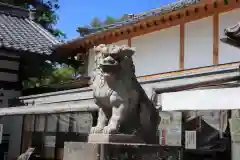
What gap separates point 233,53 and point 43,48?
5.93m

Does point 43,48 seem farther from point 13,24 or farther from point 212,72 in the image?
point 212,72

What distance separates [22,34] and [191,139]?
6735mm

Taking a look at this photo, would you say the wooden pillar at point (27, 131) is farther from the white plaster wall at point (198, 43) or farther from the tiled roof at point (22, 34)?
the white plaster wall at point (198, 43)

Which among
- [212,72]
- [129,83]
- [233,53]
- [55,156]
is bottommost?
[55,156]

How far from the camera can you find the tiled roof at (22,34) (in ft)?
41.7

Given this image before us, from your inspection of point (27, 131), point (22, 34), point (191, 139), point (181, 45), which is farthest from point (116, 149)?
point (22, 34)

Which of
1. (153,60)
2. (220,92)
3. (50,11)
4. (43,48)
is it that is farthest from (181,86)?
(50,11)

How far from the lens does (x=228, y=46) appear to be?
9977mm

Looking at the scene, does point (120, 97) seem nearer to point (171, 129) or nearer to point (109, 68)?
point (109, 68)

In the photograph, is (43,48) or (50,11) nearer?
(43,48)

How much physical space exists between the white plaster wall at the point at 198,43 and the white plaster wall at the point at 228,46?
0.33 meters

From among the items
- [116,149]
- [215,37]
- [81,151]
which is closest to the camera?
[116,149]

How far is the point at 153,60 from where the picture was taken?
1204 cm

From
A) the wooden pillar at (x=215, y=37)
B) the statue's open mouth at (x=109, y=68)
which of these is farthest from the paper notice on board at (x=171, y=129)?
the statue's open mouth at (x=109, y=68)
